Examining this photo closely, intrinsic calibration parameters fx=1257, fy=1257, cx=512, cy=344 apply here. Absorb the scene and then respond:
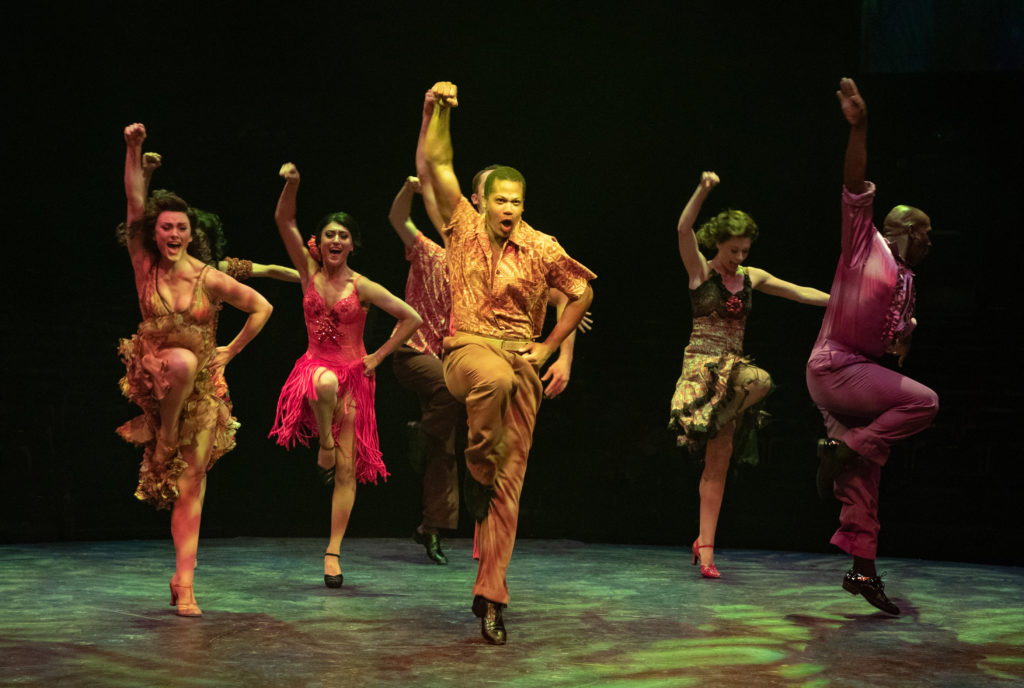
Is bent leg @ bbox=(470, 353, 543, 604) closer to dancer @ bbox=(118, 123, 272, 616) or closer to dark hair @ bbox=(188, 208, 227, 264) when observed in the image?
dancer @ bbox=(118, 123, 272, 616)

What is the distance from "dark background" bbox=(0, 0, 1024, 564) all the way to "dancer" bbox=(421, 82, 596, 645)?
8.16ft

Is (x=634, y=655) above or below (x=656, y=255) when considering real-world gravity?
below

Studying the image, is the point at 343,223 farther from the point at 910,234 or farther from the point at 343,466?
the point at 910,234

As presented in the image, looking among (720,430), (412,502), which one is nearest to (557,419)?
(412,502)

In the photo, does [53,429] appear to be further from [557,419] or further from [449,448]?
[557,419]

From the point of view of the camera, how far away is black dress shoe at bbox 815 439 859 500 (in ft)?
15.5

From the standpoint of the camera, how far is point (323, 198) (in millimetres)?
6848

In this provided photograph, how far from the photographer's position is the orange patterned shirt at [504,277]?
164 inches

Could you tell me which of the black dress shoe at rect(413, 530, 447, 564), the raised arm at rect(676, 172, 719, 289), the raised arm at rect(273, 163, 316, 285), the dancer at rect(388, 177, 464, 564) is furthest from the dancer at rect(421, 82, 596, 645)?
the black dress shoe at rect(413, 530, 447, 564)

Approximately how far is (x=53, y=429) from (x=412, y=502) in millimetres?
1940

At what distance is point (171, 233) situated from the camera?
445cm

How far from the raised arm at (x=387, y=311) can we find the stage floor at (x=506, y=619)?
3.11 ft

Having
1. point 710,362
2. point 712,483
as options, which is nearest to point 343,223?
point 710,362

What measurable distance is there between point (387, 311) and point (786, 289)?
5.92ft
